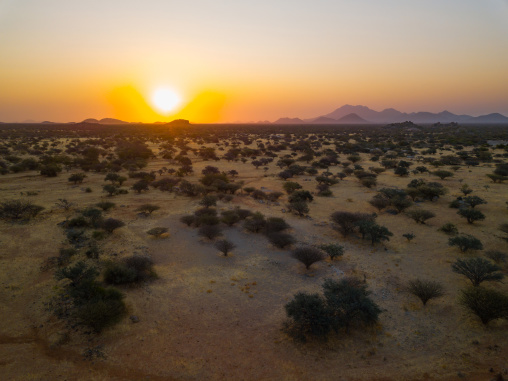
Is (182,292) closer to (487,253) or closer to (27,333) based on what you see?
(27,333)

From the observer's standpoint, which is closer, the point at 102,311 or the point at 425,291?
the point at 102,311

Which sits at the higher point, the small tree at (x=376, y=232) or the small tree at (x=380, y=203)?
the small tree at (x=380, y=203)

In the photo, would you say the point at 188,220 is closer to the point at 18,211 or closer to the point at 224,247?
the point at 224,247

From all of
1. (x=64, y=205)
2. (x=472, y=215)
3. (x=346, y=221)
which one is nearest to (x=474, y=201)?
(x=472, y=215)

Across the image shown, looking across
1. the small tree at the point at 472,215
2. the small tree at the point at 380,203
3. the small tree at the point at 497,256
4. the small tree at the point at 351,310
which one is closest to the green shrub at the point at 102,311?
the small tree at the point at 351,310

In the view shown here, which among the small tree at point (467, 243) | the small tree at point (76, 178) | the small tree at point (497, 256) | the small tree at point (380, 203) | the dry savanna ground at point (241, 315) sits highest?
the small tree at point (76, 178)

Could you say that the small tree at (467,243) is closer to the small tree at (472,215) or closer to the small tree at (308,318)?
the small tree at (472,215)

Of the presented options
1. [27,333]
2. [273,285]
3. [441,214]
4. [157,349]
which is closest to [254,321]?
[273,285]
